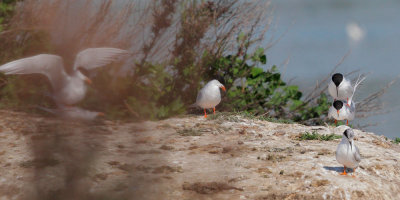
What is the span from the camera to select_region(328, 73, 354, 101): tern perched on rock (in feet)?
25.8

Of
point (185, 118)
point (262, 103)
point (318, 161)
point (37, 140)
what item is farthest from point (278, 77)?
point (37, 140)

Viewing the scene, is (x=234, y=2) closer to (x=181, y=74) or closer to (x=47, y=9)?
(x=181, y=74)

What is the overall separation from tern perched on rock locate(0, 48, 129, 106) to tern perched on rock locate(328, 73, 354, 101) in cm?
577

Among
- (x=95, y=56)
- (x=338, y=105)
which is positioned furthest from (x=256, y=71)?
(x=95, y=56)

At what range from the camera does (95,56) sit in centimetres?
276

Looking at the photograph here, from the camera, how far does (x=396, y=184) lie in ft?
16.2

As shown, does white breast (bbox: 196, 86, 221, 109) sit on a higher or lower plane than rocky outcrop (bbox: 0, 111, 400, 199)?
higher

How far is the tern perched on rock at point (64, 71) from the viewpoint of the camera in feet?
8.83

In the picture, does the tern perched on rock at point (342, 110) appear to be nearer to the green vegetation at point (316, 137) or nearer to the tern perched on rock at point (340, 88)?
the tern perched on rock at point (340, 88)

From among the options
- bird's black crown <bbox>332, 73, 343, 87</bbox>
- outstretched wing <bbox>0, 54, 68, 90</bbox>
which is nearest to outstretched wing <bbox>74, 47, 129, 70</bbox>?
outstretched wing <bbox>0, 54, 68, 90</bbox>

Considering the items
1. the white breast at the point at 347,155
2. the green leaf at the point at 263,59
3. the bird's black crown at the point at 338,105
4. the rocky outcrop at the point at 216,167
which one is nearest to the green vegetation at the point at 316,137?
the rocky outcrop at the point at 216,167

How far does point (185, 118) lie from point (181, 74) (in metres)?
1.00

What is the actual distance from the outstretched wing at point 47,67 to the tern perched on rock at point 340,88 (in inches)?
228

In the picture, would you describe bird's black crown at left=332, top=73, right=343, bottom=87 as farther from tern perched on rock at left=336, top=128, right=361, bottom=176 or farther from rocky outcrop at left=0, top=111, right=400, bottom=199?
tern perched on rock at left=336, top=128, right=361, bottom=176
